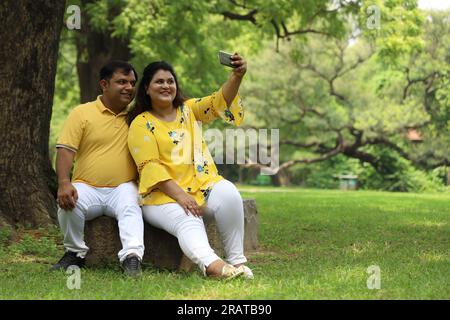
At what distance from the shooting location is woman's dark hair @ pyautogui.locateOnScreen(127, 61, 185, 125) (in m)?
5.21

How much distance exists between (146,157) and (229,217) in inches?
28.2

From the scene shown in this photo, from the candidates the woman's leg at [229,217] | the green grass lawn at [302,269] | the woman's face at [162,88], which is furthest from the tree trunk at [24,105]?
the woman's leg at [229,217]

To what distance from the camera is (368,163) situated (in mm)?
33531

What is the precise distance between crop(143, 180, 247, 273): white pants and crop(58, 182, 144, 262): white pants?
15 cm

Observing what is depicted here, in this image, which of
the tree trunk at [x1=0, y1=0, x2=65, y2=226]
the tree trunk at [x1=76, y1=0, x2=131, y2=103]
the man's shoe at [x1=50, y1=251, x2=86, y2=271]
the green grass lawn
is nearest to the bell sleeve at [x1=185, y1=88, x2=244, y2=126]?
the green grass lawn

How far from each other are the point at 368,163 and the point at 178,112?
29105mm

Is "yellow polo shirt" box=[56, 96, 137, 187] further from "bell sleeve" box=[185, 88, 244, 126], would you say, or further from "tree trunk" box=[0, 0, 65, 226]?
"tree trunk" box=[0, 0, 65, 226]

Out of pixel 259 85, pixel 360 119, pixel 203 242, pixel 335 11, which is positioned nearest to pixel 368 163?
pixel 360 119

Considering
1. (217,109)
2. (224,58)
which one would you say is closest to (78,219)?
(217,109)

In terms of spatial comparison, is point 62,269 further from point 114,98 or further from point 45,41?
point 45,41

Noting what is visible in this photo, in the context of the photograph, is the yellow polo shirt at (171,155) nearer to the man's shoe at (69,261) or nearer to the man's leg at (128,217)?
the man's leg at (128,217)

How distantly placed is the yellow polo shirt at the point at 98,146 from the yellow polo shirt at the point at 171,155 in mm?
203

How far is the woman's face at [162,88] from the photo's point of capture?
5145 millimetres

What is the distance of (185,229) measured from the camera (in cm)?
480
